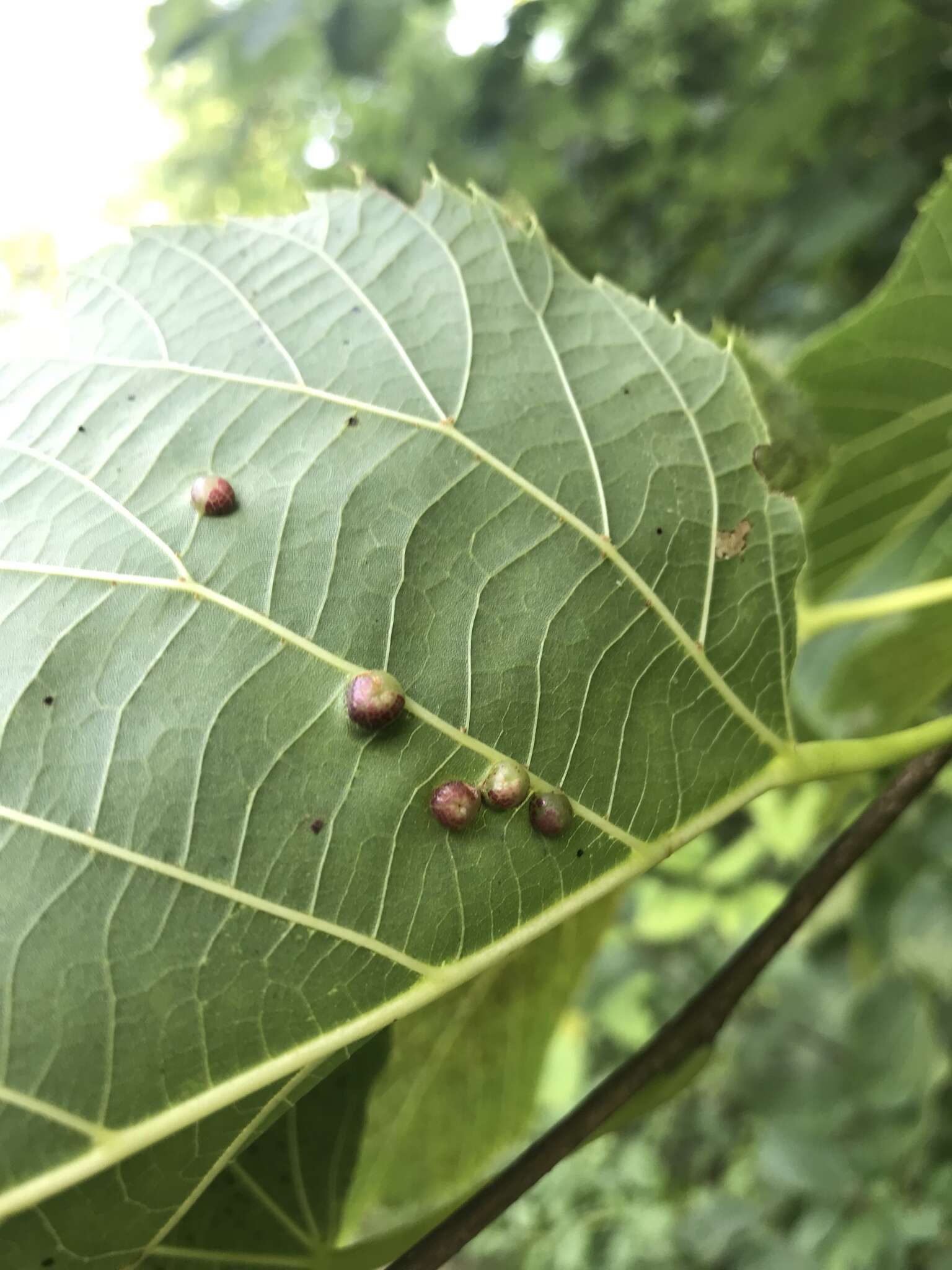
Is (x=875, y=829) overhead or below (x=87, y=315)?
below

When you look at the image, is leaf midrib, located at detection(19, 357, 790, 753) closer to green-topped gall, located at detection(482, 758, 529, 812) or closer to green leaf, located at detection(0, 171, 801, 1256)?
green leaf, located at detection(0, 171, 801, 1256)

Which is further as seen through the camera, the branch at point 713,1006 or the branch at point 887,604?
the branch at point 887,604

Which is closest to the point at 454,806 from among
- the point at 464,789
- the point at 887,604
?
the point at 464,789

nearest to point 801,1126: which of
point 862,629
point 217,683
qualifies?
point 862,629

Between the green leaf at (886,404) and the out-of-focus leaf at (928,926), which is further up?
the green leaf at (886,404)

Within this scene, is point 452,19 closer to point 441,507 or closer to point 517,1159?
point 441,507

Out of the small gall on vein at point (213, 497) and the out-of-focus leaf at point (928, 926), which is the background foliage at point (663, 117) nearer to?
the out-of-focus leaf at point (928, 926)

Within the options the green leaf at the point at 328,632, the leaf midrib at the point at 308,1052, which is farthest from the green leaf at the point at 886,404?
the leaf midrib at the point at 308,1052
